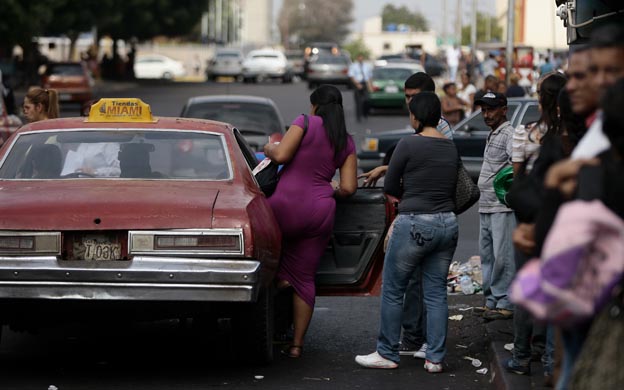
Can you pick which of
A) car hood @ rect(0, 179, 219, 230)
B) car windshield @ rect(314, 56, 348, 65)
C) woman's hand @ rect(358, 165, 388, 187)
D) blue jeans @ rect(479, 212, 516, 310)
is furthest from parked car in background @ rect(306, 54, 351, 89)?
car hood @ rect(0, 179, 219, 230)

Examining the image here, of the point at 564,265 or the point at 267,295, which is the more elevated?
the point at 564,265

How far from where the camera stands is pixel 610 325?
4.57 metres

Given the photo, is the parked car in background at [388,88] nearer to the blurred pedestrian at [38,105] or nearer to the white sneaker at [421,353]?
the blurred pedestrian at [38,105]

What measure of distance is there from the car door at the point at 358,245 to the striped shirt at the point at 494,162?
0.87 m

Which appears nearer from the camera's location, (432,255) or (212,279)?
(212,279)

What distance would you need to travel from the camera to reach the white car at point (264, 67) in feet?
225

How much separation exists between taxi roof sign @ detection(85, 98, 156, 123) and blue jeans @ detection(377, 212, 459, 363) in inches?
80.6

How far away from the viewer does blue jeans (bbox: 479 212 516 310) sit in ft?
30.8

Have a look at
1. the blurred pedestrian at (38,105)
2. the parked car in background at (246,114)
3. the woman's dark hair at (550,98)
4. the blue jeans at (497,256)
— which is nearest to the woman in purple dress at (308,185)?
the blue jeans at (497,256)

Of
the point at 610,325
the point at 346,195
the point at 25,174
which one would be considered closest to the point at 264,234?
the point at 346,195

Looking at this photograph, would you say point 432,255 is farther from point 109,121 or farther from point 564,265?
point 564,265

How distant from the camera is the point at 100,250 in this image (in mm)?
7574

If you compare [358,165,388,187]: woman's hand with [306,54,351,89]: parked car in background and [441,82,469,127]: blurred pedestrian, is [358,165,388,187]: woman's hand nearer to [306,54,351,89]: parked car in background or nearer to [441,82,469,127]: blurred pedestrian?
[441,82,469,127]: blurred pedestrian

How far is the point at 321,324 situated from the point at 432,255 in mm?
2265
